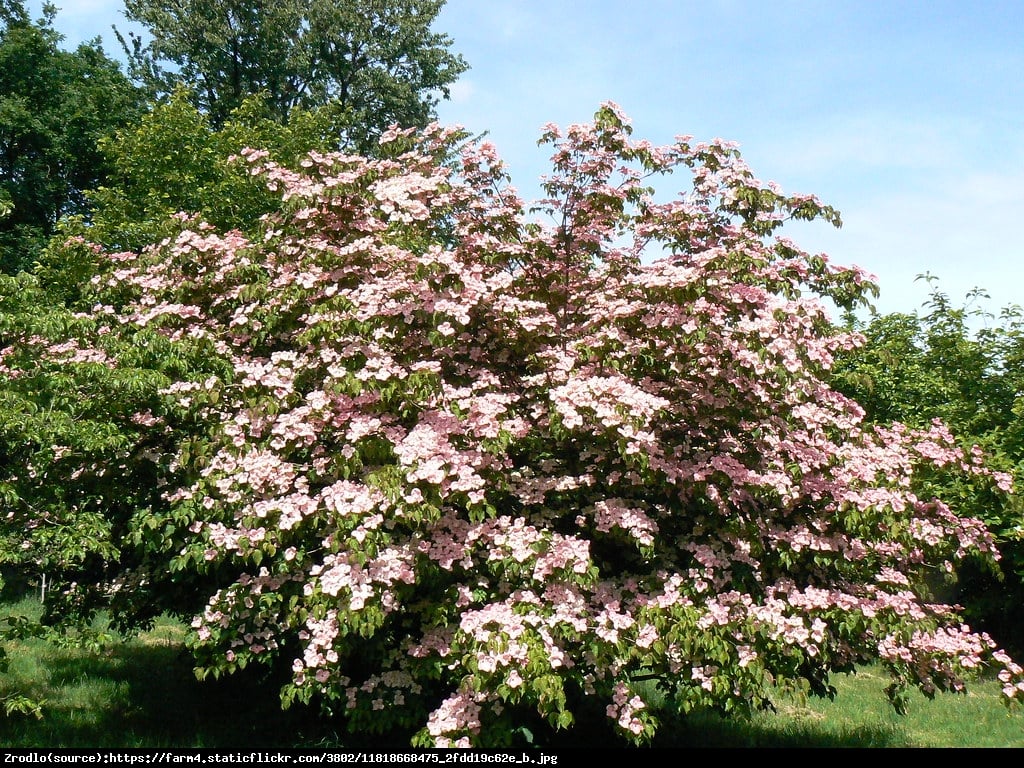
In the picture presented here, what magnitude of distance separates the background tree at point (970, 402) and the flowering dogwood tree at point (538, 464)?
717cm

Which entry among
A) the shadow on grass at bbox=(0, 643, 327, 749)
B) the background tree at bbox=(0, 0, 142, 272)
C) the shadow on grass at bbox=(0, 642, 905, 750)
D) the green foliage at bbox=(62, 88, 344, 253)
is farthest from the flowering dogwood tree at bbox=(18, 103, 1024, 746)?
the background tree at bbox=(0, 0, 142, 272)

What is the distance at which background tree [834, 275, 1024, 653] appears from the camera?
1321 cm

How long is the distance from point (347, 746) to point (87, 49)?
71.7ft

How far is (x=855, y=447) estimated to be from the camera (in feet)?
22.0

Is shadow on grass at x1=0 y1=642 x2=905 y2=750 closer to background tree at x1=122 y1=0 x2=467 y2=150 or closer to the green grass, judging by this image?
the green grass

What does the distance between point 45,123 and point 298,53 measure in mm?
6963

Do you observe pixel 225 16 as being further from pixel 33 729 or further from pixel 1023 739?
pixel 1023 739

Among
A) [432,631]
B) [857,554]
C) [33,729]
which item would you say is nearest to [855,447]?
[857,554]

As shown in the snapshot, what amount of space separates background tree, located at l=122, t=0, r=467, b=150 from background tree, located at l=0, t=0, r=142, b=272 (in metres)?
2.67

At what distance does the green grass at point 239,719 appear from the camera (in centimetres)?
753

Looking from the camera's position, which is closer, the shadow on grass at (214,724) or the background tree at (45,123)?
the shadow on grass at (214,724)

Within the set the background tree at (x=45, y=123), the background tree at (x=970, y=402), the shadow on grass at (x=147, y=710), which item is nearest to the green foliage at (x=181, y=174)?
the background tree at (x=45, y=123)

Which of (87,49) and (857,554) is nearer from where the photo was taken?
(857,554)

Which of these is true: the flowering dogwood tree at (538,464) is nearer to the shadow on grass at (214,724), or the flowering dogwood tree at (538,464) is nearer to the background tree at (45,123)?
the shadow on grass at (214,724)
